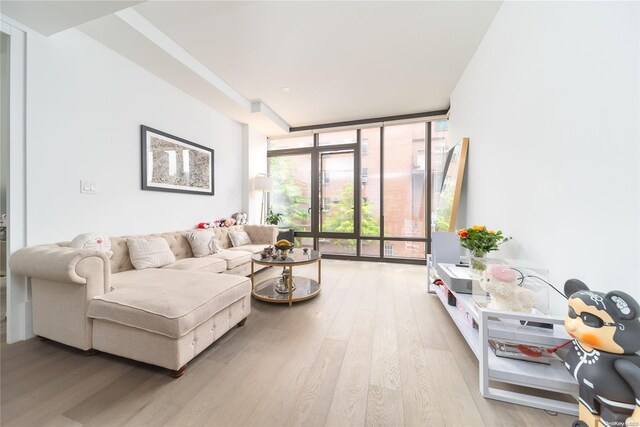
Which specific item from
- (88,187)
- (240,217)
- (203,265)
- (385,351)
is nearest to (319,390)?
(385,351)

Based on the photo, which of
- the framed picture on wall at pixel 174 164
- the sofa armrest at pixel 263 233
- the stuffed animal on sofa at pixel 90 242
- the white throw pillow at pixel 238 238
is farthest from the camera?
the sofa armrest at pixel 263 233

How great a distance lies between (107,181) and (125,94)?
989 mm

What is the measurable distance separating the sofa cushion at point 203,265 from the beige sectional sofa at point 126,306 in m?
0.50

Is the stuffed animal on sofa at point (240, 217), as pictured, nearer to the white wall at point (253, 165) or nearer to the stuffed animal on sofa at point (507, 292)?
the white wall at point (253, 165)

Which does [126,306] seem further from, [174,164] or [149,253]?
[174,164]

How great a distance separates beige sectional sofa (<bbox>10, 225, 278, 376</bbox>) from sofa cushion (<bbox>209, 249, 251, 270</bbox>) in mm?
930

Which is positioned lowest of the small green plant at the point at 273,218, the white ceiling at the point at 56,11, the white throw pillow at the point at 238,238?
the white throw pillow at the point at 238,238

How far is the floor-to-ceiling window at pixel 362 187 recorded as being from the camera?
4445 mm

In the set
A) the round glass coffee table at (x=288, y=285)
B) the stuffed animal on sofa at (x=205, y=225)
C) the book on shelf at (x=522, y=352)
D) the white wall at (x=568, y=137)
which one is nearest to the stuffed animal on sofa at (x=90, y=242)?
the round glass coffee table at (x=288, y=285)

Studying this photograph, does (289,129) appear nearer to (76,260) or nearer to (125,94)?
(125,94)

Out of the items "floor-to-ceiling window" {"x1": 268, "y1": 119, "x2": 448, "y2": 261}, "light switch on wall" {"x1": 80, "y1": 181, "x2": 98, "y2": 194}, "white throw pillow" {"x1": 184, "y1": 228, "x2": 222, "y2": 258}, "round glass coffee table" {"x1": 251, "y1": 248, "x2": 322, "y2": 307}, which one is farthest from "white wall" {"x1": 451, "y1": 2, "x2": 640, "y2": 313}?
"light switch on wall" {"x1": 80, "y1": 181, "x2": 98, "y2": 194}

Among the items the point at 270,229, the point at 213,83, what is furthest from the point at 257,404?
the point at 213,83

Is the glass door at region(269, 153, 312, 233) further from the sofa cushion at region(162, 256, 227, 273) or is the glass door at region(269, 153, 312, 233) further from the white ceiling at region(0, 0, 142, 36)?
the white ceiling at region(0, 0, 142, 36)

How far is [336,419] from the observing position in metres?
1.16
